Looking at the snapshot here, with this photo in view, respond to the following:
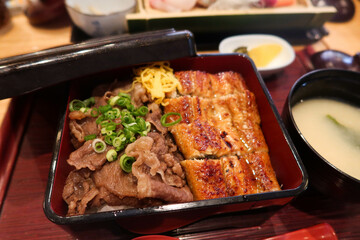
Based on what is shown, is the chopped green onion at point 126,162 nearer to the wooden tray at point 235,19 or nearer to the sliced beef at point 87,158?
the sliced beef at point 87,158

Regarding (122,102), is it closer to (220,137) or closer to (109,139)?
(109,139)

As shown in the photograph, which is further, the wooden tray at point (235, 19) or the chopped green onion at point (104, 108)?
the wooden tray at point (235, 19)

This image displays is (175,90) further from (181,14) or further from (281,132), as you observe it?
(181,14)

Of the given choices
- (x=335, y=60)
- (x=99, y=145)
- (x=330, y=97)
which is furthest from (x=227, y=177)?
(x=335, y=60)

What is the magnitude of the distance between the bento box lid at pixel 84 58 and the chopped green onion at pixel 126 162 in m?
0.67

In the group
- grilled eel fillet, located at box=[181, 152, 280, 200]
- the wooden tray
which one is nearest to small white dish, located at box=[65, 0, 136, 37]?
the wooden tray

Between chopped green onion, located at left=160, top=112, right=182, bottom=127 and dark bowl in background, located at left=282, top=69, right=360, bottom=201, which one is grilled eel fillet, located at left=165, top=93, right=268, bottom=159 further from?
dark bowl in background, located at left=282, top=69, right=360, bottom=201

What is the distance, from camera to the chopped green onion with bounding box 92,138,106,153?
159 centimetres

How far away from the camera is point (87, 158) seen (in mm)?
1576

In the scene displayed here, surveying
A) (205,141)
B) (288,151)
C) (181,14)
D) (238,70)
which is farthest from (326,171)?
(181,14)

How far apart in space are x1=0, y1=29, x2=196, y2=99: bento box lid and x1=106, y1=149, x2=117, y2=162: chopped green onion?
0.59m

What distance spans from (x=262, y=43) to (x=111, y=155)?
1975 millimetres

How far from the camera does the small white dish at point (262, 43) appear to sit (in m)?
2.48

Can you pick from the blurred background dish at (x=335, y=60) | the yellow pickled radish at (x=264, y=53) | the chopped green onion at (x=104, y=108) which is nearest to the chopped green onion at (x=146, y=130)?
the chopped green onion at (x=104, y=108)
